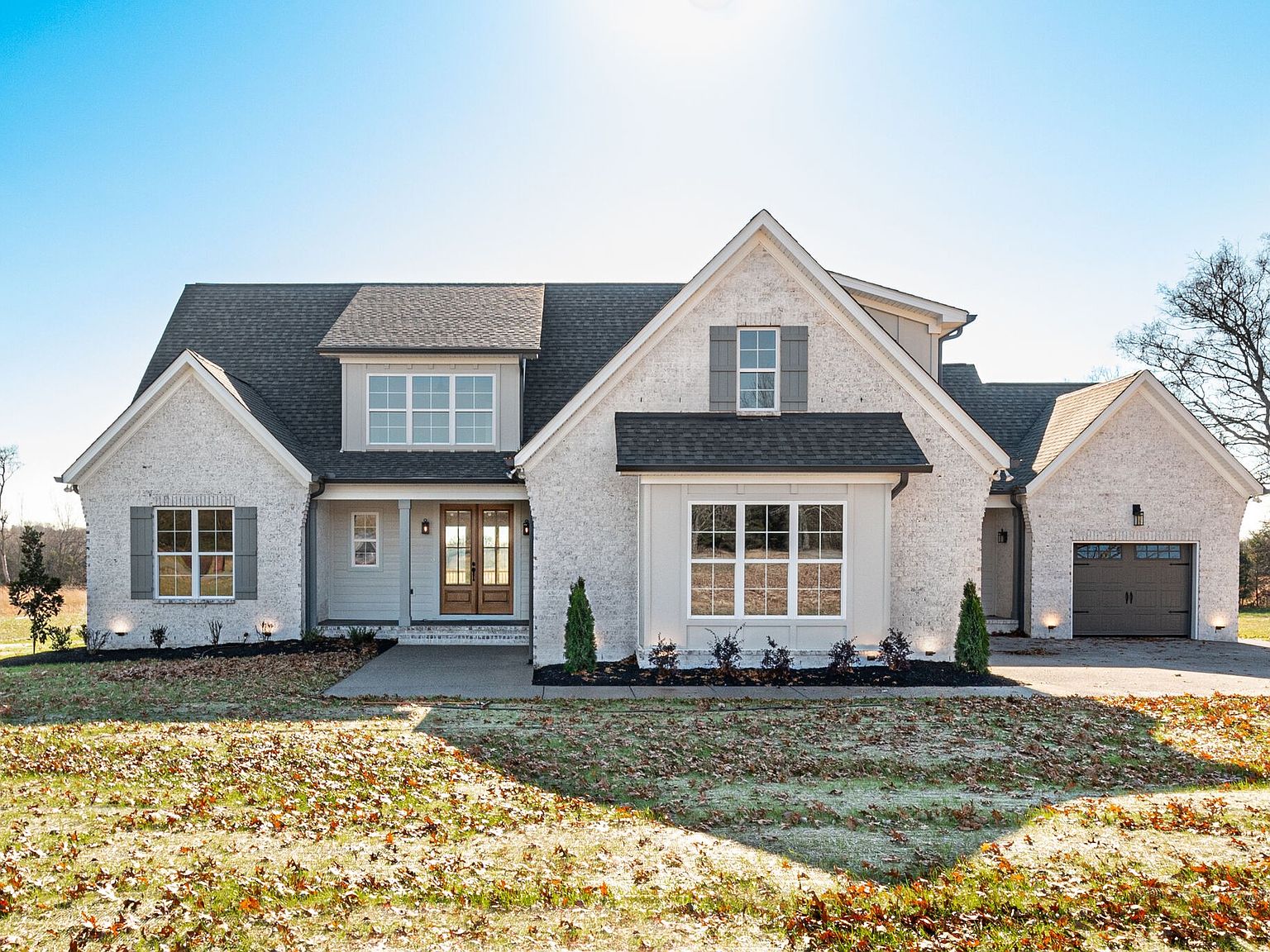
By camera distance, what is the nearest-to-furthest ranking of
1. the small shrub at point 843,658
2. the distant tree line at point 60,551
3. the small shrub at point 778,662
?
the small shrub at point 778,662 → the small shrub at point 843,658 → the distant tree line at point 60,551

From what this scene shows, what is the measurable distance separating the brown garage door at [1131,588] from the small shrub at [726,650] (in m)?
9.51

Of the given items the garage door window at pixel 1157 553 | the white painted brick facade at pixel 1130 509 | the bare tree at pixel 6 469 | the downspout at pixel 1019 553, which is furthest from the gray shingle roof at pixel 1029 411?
the bare tree at pixel 6 469

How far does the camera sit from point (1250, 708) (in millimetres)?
10672

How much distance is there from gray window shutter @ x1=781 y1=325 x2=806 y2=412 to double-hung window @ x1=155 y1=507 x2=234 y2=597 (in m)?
10.8

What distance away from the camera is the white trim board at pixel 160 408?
15188 millimetres

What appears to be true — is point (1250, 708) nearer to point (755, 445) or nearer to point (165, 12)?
point (755, 445)

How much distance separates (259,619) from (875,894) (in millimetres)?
13633

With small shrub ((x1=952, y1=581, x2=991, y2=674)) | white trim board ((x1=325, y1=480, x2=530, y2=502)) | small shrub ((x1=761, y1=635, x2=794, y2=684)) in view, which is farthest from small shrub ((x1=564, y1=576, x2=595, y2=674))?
small shrub ((x1=952, y1=581, x2=991, y2=674))

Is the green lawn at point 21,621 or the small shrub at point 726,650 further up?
the small shrub at point 726,650

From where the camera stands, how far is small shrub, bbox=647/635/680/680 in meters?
12.6

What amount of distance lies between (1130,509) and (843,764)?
13.2m

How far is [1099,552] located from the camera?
1794 cm

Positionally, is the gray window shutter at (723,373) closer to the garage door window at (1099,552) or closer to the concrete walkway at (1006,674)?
the concrete walkway at (1006,674)

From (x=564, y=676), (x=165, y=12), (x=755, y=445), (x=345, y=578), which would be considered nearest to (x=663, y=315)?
(x=755, y=445)
